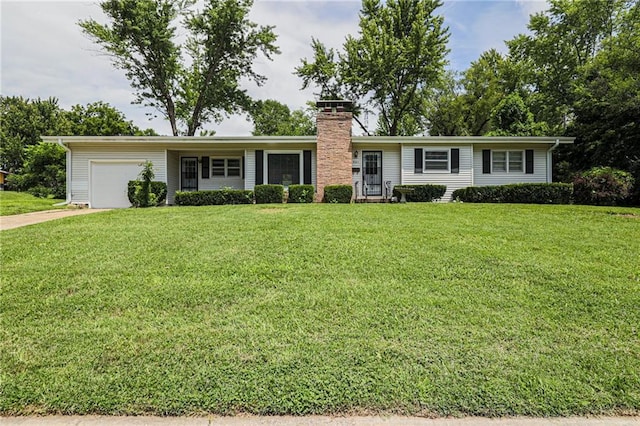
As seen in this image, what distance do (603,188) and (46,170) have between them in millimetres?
29493

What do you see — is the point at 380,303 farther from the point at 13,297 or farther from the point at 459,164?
the point at 459,164

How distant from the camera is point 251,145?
602 inches

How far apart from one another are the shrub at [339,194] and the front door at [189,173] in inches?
278

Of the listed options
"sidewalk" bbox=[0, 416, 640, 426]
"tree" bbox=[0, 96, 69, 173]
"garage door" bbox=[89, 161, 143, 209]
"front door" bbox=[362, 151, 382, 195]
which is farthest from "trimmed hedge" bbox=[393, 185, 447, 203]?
"tree" bbox=[0, 96, 69, 173]

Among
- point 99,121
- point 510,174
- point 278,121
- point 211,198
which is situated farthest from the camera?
point 278,121

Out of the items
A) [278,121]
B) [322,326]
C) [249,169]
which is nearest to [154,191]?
[249,169]

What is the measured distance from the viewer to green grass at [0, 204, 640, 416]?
8.23 ft

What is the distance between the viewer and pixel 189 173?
16828 millimetres

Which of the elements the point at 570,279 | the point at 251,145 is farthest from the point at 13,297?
the point at 251,145

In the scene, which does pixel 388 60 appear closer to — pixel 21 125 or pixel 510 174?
pixel 510 174

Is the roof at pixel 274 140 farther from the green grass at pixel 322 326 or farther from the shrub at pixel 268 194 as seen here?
the green grass at pixel 322 326

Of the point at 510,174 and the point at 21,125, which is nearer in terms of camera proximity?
the point at 510,174

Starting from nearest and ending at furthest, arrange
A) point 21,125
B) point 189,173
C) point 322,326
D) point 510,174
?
point 322,326 < point 510,174 < point 189,173 < point 21,125

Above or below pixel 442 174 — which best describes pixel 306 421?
below
